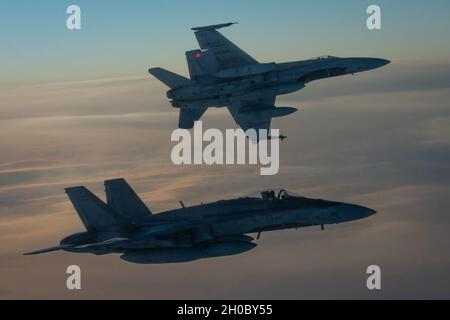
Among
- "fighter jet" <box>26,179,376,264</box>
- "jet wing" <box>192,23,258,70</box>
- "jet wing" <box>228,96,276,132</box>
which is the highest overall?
"jet wing" <box>192,23,258,70</box>

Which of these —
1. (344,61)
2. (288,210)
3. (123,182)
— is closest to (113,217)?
(123,182)

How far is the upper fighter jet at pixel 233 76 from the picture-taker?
210 feet

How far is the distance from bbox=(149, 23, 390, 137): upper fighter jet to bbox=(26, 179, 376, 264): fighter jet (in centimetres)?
1112

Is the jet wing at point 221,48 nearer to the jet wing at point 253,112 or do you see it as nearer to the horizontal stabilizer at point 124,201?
the jet wing at point 253,112

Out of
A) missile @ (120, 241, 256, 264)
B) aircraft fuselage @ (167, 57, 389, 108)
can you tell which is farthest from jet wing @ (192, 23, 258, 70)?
missile @ (120, 241, 256, 264)

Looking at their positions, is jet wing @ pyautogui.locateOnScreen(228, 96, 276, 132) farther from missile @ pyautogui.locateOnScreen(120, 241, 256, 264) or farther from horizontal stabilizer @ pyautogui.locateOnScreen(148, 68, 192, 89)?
missile @ pyautogui.locateOnScreen(120, 241, 256, 264)

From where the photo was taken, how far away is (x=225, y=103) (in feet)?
213

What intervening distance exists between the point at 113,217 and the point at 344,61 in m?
19.5

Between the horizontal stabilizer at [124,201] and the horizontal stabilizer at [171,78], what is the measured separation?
9087 mm

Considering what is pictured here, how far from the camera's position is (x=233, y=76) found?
63.9 meters

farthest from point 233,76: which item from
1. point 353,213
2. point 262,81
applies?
point 353,213

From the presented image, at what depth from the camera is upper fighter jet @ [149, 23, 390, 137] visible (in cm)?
6391

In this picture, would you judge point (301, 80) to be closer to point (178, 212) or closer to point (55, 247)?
point (178, 212)

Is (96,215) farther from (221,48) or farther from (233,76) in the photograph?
(221,48)
